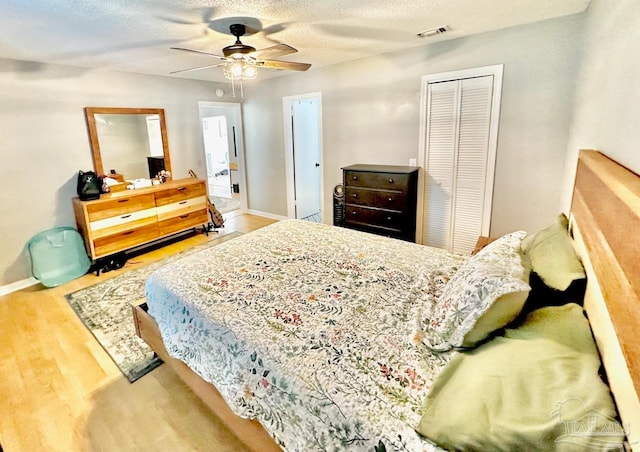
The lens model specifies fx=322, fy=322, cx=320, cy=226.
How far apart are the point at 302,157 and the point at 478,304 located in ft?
14.5

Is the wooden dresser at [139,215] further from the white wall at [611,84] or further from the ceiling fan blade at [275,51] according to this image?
the white wall at [611,84]

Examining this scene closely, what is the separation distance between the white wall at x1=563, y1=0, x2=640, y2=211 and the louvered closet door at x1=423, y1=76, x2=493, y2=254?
2.92 ft

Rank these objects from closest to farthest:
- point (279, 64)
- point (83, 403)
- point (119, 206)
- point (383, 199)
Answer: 1. point (83, 403)
2. point (279, 64)
3. point (383, 199)
4. point (119, 206)

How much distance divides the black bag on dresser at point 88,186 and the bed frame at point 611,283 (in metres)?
3.03

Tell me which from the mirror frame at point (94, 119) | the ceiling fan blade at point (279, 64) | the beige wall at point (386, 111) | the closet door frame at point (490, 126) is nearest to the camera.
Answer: the beige wall at point (386, 111)

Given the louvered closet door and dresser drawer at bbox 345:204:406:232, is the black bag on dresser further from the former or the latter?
the louvered closet door

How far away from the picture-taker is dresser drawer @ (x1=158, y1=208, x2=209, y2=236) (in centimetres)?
436

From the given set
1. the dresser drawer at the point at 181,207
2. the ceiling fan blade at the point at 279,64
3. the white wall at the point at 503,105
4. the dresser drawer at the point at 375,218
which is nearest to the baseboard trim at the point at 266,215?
the white wall at the point at 503,105

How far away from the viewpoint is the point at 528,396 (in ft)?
2.81

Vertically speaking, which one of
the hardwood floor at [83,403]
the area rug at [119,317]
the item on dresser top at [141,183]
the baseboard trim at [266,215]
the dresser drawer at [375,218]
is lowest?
the hardwood floor at [83,403]

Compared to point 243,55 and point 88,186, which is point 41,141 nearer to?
point 88,186

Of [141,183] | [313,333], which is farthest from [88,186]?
[313,333]

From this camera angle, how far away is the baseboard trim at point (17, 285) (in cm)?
337

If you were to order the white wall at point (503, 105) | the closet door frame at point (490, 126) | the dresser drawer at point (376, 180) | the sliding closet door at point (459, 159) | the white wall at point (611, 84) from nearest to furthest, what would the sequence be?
the white wall at point (611, 84) < the white wall at point (503, 105) < the closet door frame at point (490, 126) < the sliding closet door at point (459, 159) < the dresser drawer at point (376, 180)
